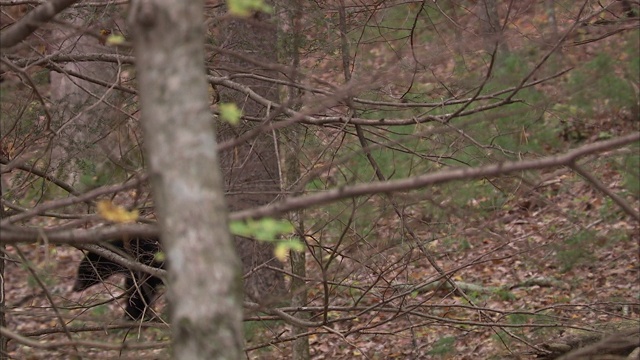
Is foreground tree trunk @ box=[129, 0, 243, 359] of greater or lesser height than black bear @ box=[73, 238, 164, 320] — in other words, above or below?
above

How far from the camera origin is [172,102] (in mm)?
1932

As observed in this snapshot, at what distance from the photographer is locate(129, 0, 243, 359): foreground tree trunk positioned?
1921 mm

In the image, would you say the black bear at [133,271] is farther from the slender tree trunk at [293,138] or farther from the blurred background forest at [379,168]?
the slender tree trunk at [293,138]

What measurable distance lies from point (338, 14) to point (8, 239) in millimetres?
4036

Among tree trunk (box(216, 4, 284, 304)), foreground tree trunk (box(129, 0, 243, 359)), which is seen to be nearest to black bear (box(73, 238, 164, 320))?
tree trunk (box(216, 4, 284, 304))

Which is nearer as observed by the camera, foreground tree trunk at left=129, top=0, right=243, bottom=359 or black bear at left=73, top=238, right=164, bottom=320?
foreground tree trunk at left=129, top=0, right=243, bottom=359

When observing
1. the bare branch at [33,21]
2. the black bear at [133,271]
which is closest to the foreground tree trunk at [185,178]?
the bare branch at [33,21]

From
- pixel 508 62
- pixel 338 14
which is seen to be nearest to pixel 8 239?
pixel 338 14

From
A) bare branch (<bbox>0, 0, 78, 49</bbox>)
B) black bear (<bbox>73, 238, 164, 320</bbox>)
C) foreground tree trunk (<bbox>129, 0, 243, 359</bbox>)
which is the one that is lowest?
black bear (<bbox>73, 238, 164, 320</bbox>)

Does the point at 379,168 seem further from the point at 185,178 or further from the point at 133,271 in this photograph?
the point at 185,178

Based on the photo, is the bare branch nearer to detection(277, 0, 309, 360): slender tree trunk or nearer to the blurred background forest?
the blurred background forest

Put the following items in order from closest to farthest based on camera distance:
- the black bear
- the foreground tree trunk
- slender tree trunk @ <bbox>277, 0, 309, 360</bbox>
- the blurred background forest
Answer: the foreground tree trunk → the blurred background forest → the black bear → slender tree trunk @ <bbox>277, 0, 309, 360</bbox>

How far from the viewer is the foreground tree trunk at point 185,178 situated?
75.6 inches

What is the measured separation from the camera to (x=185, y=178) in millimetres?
1923
